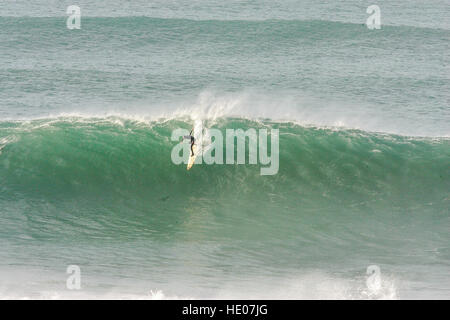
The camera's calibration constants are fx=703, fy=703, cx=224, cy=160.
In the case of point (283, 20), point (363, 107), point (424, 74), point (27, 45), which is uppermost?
point (283, 20)

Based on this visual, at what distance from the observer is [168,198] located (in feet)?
50.5

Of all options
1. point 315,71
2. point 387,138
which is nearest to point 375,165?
point 387,138

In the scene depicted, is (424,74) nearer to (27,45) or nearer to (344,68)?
(344,68)

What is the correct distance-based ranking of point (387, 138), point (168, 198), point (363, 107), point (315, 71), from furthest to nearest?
point (315, 71), point (363, 107), point (387, 138), point (168, 198)

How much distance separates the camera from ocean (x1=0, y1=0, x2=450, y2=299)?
475 inches

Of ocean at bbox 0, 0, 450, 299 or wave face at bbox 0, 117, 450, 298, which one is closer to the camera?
ocean at bbox 0, 0, 450, 299

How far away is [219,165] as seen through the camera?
53.8 feet

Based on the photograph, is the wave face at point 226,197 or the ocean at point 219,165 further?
the wave face at point 226,197

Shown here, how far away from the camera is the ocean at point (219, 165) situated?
12055 millimetres

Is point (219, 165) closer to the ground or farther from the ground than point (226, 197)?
farther from the ground

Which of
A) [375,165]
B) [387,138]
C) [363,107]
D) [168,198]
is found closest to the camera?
[168,198]

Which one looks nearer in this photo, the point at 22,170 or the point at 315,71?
the point at 22,170

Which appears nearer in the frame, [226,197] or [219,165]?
[226,197]
